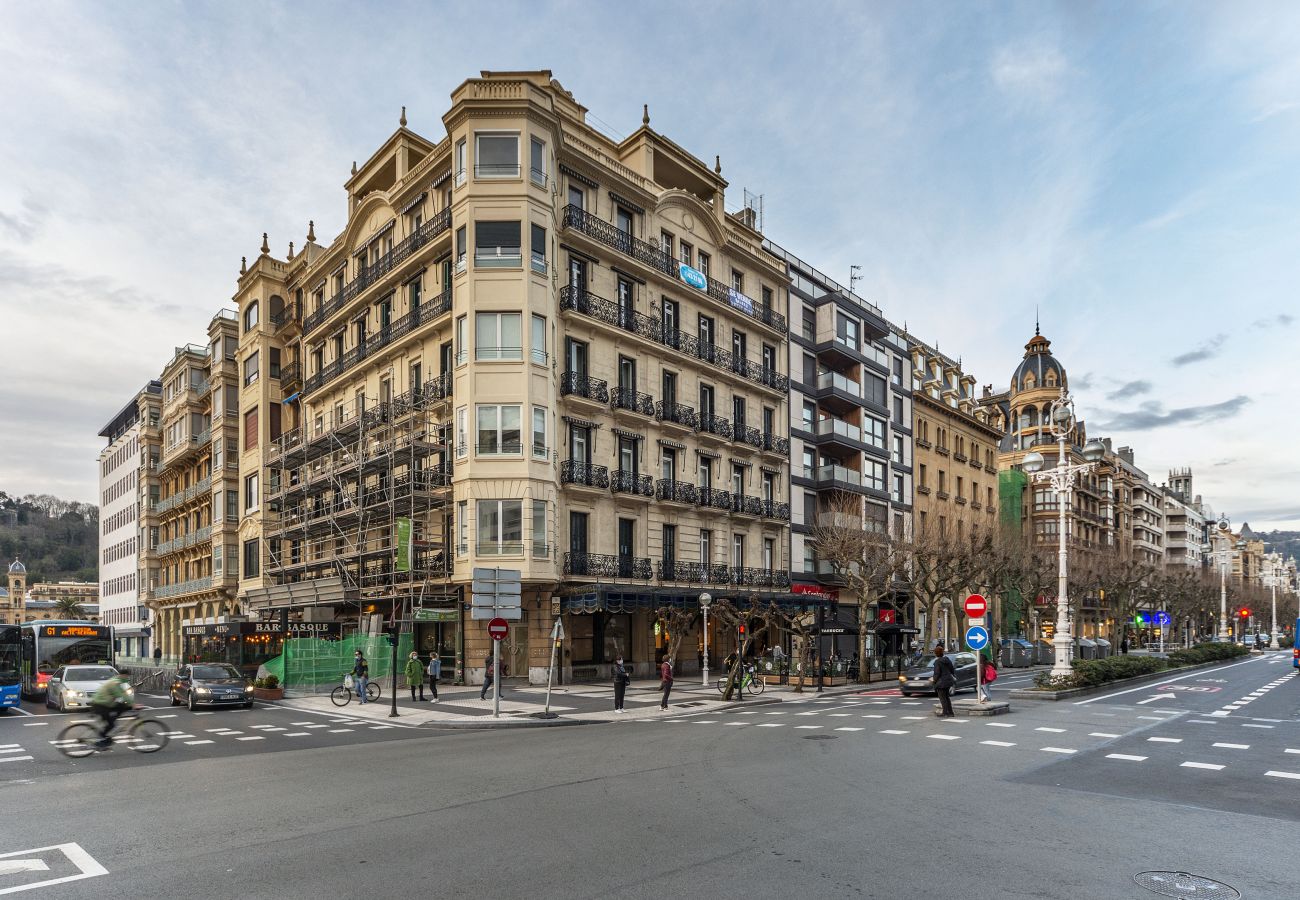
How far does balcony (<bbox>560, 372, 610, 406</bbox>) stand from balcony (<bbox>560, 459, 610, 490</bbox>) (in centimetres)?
265

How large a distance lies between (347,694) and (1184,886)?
25156mm

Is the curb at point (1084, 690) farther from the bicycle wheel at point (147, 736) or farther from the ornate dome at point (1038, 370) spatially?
the ornate dome at point (1038, 370)

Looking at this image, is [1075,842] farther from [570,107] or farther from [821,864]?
[570,107]

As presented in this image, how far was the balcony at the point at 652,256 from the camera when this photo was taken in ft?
118

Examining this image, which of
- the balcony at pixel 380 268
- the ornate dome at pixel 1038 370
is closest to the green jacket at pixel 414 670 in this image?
the balcony at pixel 380 268

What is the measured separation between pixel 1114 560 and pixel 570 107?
144 feet

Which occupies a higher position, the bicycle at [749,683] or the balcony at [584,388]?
the balcony at [584,388]

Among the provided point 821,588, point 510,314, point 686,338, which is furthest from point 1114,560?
point 510,314

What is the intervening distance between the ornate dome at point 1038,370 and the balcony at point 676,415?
59.3m

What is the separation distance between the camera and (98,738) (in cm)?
1680

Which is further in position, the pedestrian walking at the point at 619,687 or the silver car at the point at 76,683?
the silver car at the point at 76,683

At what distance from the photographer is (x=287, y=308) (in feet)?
169

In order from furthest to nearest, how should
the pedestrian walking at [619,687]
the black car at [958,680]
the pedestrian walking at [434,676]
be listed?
the pedestrian walking at [434,676]
the black car at [958,680]
the pedestrian walking at [619,687]

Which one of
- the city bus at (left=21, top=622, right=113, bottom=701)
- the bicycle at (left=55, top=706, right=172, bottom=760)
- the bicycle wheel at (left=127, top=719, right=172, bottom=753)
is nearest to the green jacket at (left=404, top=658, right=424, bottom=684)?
the bicycle at (left=55, top=706, right=172, bottom=760)
